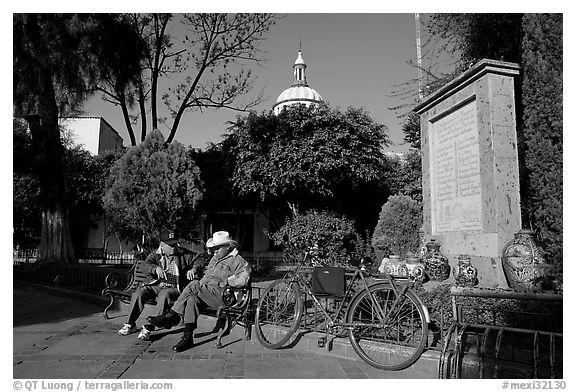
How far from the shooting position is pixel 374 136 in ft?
46.1

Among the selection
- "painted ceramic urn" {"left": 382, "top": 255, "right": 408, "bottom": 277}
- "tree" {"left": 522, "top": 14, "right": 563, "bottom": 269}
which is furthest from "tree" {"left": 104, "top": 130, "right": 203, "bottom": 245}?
"tree" {"left": 522, "top": 14, "right": 563, "bottom": 269}

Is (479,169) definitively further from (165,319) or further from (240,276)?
(165,319)

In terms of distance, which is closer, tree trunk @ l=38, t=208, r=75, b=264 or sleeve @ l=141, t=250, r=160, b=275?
sleeve @ l=141, t=250, r=160, b=275

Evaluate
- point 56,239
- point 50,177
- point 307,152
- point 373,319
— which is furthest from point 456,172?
point 50,177

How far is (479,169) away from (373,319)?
313cm

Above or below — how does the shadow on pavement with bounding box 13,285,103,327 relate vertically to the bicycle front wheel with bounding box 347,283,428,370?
below

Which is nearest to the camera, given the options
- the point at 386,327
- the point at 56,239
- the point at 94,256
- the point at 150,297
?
the point at 386,327

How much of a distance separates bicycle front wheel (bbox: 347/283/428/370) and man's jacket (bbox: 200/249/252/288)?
4.74 feet

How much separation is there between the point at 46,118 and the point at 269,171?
20.3 feet

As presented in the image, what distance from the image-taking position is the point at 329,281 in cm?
457

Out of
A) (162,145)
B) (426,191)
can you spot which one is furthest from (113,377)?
(162,145)

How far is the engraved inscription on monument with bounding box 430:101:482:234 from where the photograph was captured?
6.26 meters

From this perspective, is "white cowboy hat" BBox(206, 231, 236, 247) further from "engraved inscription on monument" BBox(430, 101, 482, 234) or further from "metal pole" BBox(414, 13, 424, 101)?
"metal pole" BBox(414, 13, 424, 101)

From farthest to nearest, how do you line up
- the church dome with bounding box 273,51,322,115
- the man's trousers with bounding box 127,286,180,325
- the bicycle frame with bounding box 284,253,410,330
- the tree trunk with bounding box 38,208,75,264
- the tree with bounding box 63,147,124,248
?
1. the church dome with bounding box 273,51,322,115
2. the tree with bounding box 63,147,124,248
3. the tree trunk with bounding box 38,208,75,264
4. the man's trousers with bounding box 127,286,180,325
5. the bicycle frame with bounding box 284,253,410,330
